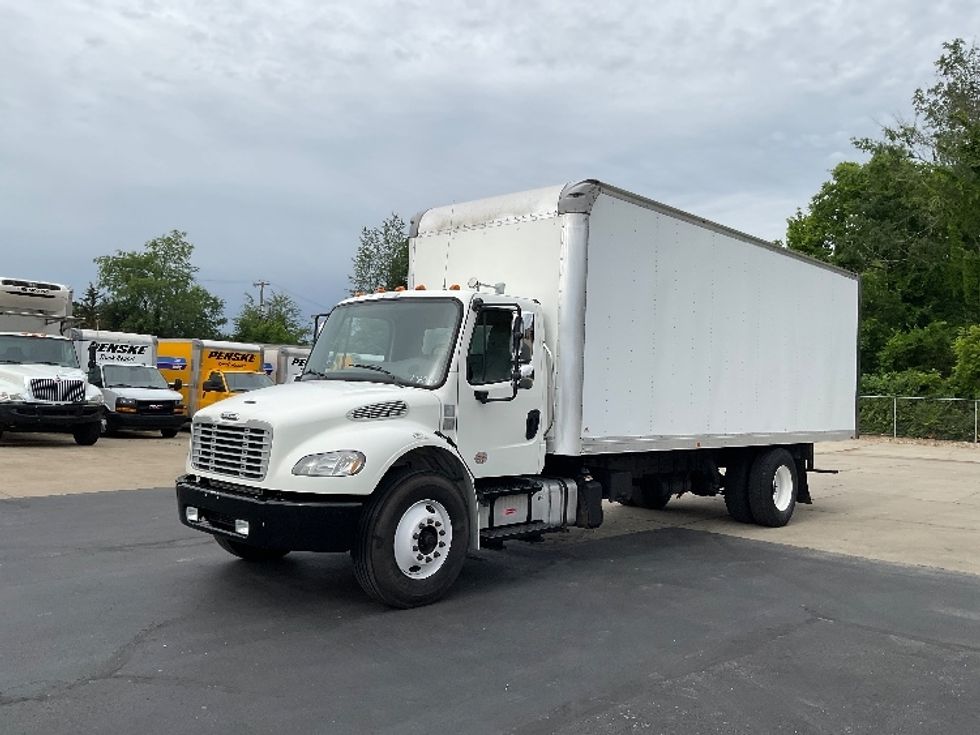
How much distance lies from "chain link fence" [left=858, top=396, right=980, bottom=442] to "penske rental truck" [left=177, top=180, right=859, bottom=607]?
23908 millimetres

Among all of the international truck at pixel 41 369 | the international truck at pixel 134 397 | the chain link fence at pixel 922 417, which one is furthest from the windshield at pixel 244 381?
the chain link fence at pixel 922 417

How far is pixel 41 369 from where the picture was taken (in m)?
18.8

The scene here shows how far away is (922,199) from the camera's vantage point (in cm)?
4641

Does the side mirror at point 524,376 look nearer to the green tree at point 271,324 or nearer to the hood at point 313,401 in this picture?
the hood at point 313,401

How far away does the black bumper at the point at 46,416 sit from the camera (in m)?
18.0

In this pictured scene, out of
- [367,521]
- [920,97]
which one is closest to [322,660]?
[367,521]

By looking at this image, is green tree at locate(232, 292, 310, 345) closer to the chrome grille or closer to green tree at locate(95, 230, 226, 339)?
green tree at locate(95, 230, 226, 339)

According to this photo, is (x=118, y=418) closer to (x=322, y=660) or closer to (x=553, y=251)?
Answer: (x=553, y=251)

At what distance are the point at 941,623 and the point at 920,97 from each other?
1938 inches

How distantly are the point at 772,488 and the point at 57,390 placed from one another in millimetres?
14565

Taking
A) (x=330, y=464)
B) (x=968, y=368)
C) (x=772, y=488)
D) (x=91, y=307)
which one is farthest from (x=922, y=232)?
(x=91, y=307)

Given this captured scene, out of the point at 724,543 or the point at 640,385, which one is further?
the point at 724,543

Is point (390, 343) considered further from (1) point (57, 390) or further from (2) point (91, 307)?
(2) point (91, 307)

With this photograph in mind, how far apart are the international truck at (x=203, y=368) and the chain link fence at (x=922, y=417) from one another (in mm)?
21384
